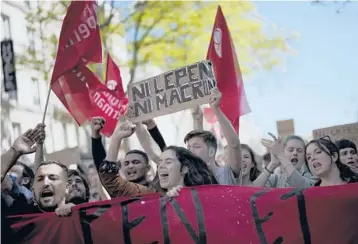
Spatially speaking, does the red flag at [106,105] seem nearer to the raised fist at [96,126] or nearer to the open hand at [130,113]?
the open hand at [130,113]

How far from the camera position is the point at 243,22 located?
18.9 m

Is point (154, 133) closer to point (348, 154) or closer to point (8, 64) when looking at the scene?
point (348, 154)

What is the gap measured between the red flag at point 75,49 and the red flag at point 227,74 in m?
0.88

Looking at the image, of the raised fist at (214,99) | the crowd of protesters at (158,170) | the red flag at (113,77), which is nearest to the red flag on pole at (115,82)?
the red flag at (113,77)

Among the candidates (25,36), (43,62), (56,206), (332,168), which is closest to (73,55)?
(56,206)

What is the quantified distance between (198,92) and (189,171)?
2.64ft

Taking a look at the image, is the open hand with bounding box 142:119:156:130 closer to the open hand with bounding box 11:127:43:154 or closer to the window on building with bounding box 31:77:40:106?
the open hand with bounding box 11:127:43:154

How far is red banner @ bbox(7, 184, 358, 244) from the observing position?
12.7ft

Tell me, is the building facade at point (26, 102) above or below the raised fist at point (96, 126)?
above

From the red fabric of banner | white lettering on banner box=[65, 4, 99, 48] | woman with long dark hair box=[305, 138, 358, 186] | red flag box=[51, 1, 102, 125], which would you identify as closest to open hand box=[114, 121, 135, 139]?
woman with long dark hair box=[305, 138, 358, 186]

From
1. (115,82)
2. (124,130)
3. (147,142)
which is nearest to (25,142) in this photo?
(124,130)

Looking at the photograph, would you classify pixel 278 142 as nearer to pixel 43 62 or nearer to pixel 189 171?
pixel 189 171

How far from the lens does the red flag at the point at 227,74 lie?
18.0 feet

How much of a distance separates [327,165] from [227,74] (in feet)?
5.13
